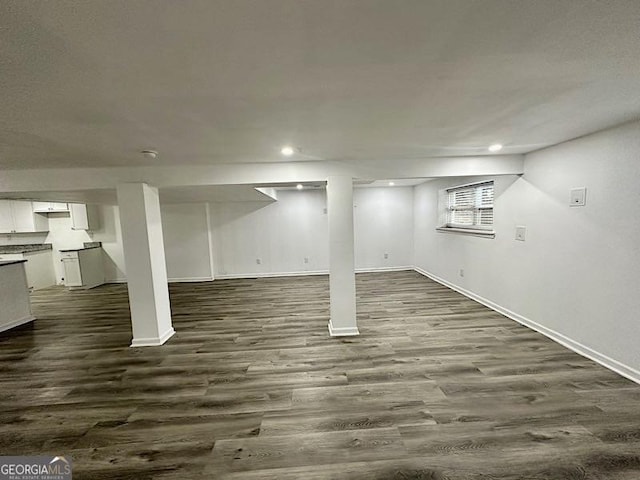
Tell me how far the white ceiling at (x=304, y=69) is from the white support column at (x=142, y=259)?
2.98ft

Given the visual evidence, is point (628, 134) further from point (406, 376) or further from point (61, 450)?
point (61, 450)

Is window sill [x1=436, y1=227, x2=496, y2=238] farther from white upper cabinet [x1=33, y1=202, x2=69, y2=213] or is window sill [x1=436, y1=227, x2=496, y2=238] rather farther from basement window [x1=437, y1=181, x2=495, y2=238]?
white upper cabinet [x1=33, y1=202, x2=69, y2=213]

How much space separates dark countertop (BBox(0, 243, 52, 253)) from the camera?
19.6 feet

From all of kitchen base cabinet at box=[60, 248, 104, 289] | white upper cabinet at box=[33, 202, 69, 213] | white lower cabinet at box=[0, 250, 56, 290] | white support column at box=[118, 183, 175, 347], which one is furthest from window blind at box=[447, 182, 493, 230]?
white lower cabinet at box=[0, 250, 56, 290]

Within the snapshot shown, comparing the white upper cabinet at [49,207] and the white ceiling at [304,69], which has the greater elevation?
the white ceiling at [304,69]

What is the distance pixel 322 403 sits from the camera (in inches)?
83.7

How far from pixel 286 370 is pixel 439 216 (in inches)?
180

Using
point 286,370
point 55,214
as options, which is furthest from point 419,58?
point 55,214

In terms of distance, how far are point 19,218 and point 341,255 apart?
313 inches

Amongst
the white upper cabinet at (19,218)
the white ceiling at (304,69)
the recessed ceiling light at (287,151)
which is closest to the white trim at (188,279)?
the white upper cabinet at (19,218)

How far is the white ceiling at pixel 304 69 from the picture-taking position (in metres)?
0.91

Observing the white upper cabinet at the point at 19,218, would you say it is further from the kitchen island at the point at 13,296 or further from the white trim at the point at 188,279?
the white trim at the point at 188,279

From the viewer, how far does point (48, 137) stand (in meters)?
2.03

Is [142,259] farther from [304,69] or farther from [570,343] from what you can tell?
[570,343]
